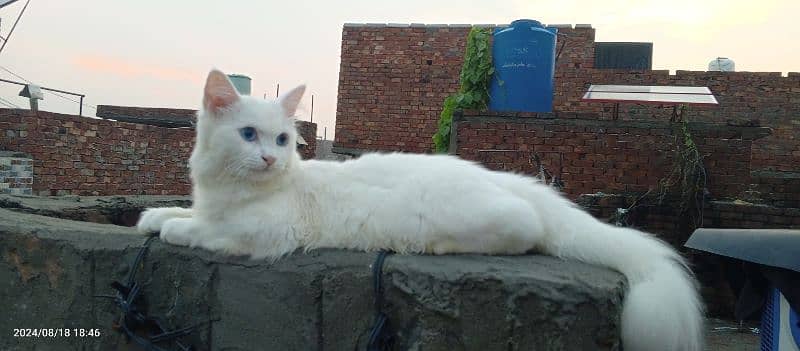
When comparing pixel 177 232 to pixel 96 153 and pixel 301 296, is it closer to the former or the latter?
pixel 301 296

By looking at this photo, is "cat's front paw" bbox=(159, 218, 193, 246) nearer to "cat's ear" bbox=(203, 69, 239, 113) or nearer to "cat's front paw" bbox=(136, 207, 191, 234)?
"cat's front paw" bbox=(136, 207, 191, 234)

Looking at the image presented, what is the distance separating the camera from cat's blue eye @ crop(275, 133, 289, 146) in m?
2.43

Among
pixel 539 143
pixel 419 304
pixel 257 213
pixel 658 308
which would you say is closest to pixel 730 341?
pixel 539 143

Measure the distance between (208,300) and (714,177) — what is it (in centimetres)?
559

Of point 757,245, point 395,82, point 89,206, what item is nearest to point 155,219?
point 89,206

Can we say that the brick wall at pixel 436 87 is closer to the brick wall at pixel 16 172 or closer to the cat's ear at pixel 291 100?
the brick wall at pixel 16 172

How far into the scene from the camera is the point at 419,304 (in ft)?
6.31

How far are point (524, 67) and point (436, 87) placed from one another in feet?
16.9

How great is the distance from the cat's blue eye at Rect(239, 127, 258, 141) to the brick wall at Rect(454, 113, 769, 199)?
4508mm

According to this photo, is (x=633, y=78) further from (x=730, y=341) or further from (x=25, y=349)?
(x=25, y=349)

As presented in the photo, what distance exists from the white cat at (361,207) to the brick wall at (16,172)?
6.30m

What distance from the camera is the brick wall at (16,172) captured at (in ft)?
24.1

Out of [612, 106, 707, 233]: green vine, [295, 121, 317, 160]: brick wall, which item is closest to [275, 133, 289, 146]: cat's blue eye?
[612, 106, 707, 233]: green vine

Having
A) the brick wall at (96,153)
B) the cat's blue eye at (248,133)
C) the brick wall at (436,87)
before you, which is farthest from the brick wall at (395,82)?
the cat's blue eye at (248,133)
